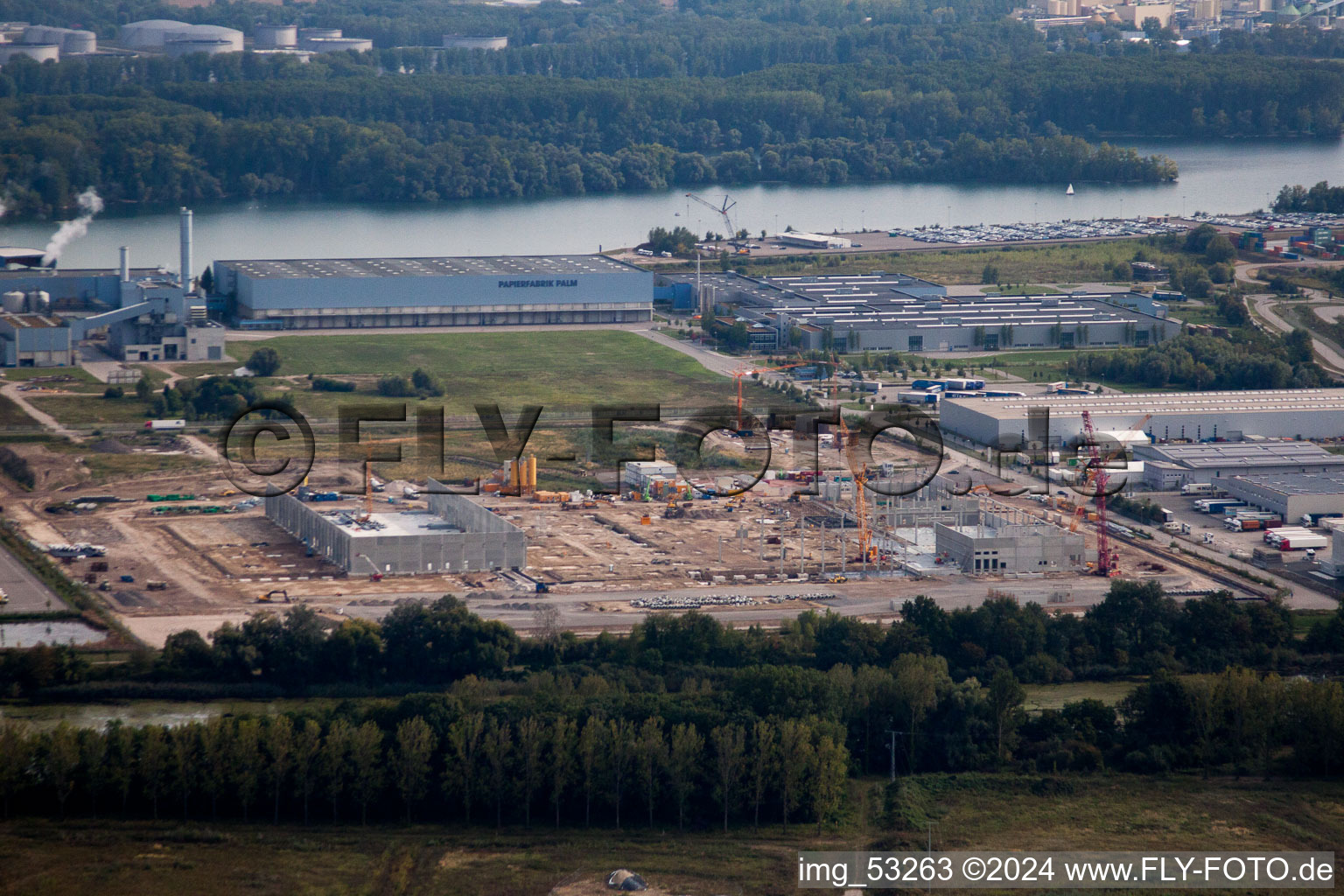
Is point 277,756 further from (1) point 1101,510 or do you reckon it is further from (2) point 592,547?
(1) point 1101,510

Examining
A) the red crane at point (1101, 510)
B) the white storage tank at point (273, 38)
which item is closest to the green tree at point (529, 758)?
the red crane at point (1101, 510)

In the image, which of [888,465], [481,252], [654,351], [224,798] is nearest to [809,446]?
[888,465]

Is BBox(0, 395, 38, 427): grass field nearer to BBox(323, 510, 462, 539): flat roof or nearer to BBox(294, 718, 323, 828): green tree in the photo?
BBox(323, 510, 462, 539): flat roof

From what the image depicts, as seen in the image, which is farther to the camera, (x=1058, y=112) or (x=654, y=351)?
(x=1058, y=112)

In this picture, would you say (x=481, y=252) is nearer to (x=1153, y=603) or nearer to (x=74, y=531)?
(x=74, y=531)

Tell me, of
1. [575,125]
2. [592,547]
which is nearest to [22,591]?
[592,547]
